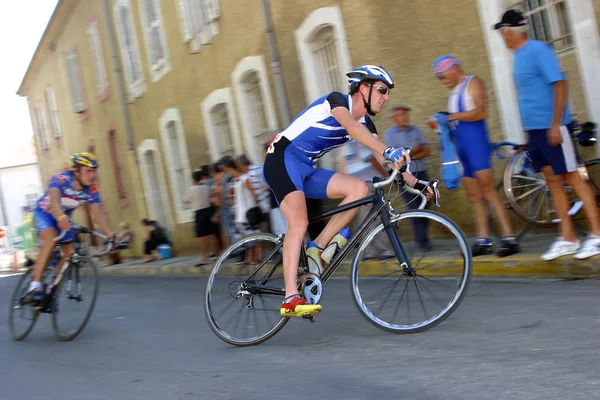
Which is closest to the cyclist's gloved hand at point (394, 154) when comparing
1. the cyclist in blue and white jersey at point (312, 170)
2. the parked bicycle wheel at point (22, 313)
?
the cyclist in blue and white jersey at point (312, 170)

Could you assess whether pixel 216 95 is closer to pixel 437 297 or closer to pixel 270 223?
pixel 270 223

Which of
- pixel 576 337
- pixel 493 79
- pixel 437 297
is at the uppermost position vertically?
pixel 493 79

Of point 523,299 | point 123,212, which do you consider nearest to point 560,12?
point 523,299

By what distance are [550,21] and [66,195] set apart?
19.2 ft

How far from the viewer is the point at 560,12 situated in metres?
9.39

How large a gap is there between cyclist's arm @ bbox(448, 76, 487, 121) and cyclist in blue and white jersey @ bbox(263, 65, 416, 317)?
2.79 m

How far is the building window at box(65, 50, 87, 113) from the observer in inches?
1082

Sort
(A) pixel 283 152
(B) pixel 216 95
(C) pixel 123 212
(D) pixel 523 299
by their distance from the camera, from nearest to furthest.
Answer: (A) pixel 283 152 → (D) pixel 523 299 → (B) pixel 216 95 → (C) pixel 123 212

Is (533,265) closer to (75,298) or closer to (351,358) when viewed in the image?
(351,358)

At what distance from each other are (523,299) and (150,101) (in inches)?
653

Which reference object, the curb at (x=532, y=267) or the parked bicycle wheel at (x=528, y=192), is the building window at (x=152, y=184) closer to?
the parked bicycle wheel at (x=528, y=192)

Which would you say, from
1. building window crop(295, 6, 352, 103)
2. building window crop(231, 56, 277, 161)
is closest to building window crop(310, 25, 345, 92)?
building window crop(295, 6, 352, 103)

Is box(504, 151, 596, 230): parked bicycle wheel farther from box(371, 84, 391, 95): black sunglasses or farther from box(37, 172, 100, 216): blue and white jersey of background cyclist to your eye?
box(37, 172, 100, 216): blue and white jersey of background cyclist

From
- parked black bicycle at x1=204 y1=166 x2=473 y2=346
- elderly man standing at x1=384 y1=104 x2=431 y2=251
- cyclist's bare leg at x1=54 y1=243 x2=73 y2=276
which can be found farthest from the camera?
elderly man standing at x1=384 y1=104 x2=431 y2=251
